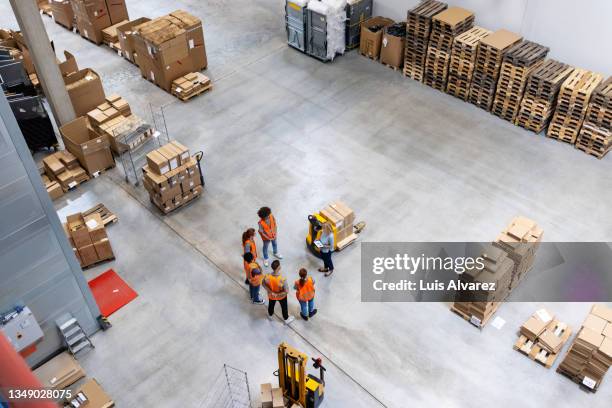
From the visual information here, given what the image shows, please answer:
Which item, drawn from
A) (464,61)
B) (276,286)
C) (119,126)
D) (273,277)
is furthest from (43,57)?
(464,61)

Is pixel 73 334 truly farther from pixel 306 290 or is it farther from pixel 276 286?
pixel 306 290

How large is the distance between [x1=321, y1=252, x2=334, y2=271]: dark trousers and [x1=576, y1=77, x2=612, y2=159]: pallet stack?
24.5 ft

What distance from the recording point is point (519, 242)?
1053 centimetres

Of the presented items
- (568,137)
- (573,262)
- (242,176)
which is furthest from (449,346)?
(568,137)

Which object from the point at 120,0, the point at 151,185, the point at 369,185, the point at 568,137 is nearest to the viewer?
the point at 151,185

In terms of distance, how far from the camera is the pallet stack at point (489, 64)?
14609mm

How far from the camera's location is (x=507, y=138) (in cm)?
1477

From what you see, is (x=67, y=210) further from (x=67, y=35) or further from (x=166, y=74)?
(x=67, y=35)

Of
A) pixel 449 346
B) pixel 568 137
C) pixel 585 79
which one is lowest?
pixel 449 346

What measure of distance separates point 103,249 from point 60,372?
279cm

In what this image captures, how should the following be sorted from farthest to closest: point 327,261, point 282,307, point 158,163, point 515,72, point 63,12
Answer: point 63,12 < point 515,72 < point 158,163 < point 327,261 < point 282,307

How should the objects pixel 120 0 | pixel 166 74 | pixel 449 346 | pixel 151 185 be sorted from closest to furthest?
pixel 449 346, pixel 151 185, pixel 166 74, pixel 120 0

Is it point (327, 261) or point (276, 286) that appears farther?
point (327, 261)

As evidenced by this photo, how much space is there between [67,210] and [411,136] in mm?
8600
